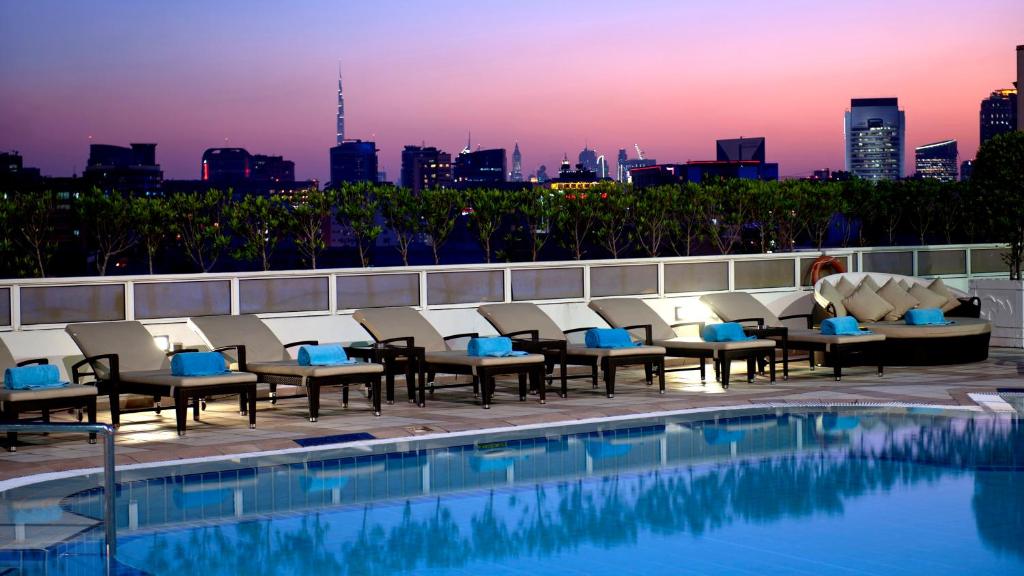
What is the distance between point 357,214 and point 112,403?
4.54 m

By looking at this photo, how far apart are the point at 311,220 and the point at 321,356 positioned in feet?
12.1

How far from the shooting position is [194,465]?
27.3 feet

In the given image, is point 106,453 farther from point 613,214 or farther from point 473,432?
point 613,214

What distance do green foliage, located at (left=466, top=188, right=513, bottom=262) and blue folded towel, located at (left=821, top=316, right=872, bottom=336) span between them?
3953 millimetres

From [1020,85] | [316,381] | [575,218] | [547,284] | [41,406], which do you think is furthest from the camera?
Answer: [1020,85]

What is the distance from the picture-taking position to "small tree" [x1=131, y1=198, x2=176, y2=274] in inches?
504

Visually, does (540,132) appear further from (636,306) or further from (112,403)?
(112,403)

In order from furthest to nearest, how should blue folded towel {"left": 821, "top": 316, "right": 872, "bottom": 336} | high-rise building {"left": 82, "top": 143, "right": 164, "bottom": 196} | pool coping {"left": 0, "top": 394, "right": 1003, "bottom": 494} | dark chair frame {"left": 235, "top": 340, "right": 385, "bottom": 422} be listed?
high-rise building {"left": 82, "top": 143, "right": 164, "bottom": 196}
blue folded towel {"left": 821, "top": 316, "right": 872, "bottom": 336}
dark chair frame {"left": 235, "top": 340, "right": 385, "bottom": 422}
pool coping {"left": 0, "top": 394, "right": 1003, "bottom": 494}

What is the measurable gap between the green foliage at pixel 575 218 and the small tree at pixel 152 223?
15.4 ft

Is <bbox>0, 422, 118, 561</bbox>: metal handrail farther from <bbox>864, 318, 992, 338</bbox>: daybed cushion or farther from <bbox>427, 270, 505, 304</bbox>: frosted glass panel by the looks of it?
<bbox>864, 318, 992, 338</bbox>: daybed cushion

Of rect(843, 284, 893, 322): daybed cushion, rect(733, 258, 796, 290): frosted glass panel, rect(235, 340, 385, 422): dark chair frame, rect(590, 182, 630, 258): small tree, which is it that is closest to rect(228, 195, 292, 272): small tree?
rect(235, 340, 385, 422): dark chair frame

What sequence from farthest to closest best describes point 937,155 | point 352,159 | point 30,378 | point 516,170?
point 516,170
point 352,159
point 937,155
point 30,378

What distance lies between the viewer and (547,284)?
574 inches

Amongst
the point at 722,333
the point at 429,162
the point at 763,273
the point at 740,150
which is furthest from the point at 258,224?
the point at 740,150
